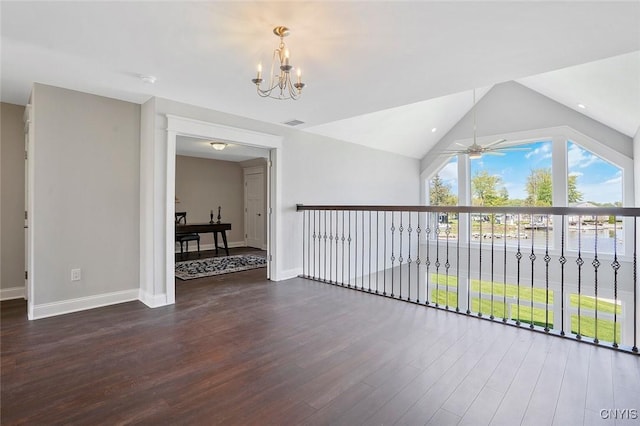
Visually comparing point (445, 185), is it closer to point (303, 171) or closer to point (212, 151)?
point (303, 171)

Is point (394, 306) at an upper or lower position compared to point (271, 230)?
lower

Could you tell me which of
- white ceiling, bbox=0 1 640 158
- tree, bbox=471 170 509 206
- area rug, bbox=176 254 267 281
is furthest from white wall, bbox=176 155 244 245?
tree, bbox=471 170 509 206

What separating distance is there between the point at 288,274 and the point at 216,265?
1.64 meters

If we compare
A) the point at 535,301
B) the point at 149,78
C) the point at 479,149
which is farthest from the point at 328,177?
the point at 535,301

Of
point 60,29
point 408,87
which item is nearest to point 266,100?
point 408,87

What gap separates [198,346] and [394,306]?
77.9 inches

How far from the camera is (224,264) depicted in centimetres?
559

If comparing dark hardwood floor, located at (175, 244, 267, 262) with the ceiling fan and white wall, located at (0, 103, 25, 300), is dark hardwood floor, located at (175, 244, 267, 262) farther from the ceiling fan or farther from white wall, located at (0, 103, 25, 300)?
the ceiling fan

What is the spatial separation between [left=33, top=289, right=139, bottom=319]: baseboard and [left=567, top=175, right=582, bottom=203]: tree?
7929 mm

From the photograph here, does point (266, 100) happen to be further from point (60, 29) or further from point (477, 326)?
point (477, 326)

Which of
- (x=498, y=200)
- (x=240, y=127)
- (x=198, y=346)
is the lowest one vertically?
(x=198, y=346)

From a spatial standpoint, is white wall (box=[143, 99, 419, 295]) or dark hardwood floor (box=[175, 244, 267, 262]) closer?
white wall (box=[143, 99, 419, 295])

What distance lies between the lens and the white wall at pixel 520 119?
231 inches

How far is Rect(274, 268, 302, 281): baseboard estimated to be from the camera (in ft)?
14.7
